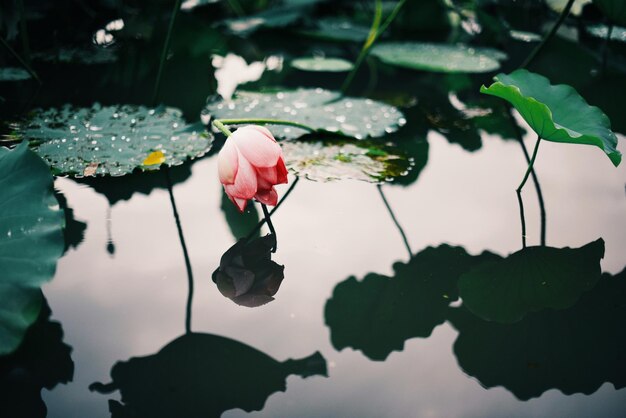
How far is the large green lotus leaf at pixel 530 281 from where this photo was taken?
2.52ft

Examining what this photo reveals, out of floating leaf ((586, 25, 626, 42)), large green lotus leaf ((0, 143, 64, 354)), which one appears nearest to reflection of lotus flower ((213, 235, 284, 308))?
large green lotus leaf ((0, 143, 64, 354))

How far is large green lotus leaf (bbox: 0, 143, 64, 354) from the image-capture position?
0.62m

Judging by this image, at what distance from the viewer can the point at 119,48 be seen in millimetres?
1992

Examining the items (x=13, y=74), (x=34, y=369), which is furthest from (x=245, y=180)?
(x=13, y=74)

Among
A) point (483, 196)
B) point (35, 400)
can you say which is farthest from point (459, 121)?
→ point (35, 400)

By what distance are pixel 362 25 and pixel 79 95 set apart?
144 cm

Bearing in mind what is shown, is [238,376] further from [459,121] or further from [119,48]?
[119,48]

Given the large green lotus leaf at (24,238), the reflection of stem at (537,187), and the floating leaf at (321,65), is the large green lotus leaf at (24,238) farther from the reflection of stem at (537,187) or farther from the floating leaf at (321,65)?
the floating leaf at (321,65)

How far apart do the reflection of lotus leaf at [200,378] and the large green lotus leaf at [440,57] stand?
4.16 ft

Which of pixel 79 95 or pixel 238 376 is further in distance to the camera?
pixel 79 95

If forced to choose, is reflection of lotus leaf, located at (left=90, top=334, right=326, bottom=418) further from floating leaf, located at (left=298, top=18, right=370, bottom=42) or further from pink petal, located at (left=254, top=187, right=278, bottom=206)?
floating leaf, located at (left=298, top=18, right=370, bottom=42)

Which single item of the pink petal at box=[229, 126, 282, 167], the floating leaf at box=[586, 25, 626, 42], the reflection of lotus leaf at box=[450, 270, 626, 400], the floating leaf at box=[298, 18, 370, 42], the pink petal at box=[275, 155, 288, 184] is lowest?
the floating leaf at box=[298, 18, 370, 42]

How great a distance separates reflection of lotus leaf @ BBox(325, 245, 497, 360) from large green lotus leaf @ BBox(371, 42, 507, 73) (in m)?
1.02

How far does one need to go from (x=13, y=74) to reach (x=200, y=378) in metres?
1.27
